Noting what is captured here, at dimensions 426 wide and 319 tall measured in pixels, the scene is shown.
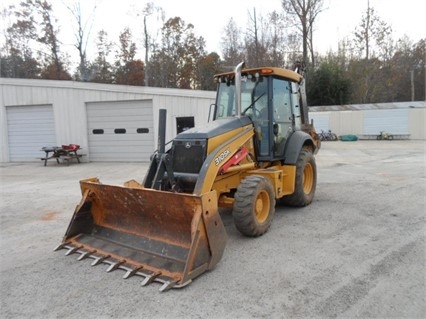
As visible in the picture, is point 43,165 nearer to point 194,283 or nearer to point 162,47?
point 194,283

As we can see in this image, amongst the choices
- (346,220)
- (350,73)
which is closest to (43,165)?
(346,220)

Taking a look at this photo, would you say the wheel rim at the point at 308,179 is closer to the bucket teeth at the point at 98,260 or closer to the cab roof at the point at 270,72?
the cab roof at the point at 270,72

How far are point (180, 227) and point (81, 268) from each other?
46.8 inches

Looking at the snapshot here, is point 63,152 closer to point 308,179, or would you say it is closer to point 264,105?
point 308,179

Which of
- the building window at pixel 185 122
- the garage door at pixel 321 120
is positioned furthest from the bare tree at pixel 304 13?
the building window at pixel 185 122

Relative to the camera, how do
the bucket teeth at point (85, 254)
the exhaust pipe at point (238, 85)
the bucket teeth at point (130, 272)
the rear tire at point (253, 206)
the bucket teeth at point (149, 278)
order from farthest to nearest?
the exhaust pipe at point (238, 85) → the rear tire at point (253, 206) → the bucket teeth at point (85, 254) → the bucket teeth at point (130, 272) → the bucket teeth at point (149, 278)

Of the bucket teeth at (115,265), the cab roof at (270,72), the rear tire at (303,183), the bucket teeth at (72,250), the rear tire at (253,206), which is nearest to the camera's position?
the bucket teeth at (115,265)

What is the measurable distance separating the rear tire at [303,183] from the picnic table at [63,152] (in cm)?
1040

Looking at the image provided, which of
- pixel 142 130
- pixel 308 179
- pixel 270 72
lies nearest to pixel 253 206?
pixel 270 72

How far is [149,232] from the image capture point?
4203mm

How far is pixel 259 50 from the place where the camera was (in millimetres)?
30328

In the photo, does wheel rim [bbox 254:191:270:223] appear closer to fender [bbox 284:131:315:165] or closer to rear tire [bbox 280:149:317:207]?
fender [bbox 284:131:315:165]

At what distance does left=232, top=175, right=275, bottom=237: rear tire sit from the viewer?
14.5 feet

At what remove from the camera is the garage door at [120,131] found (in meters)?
13.9
